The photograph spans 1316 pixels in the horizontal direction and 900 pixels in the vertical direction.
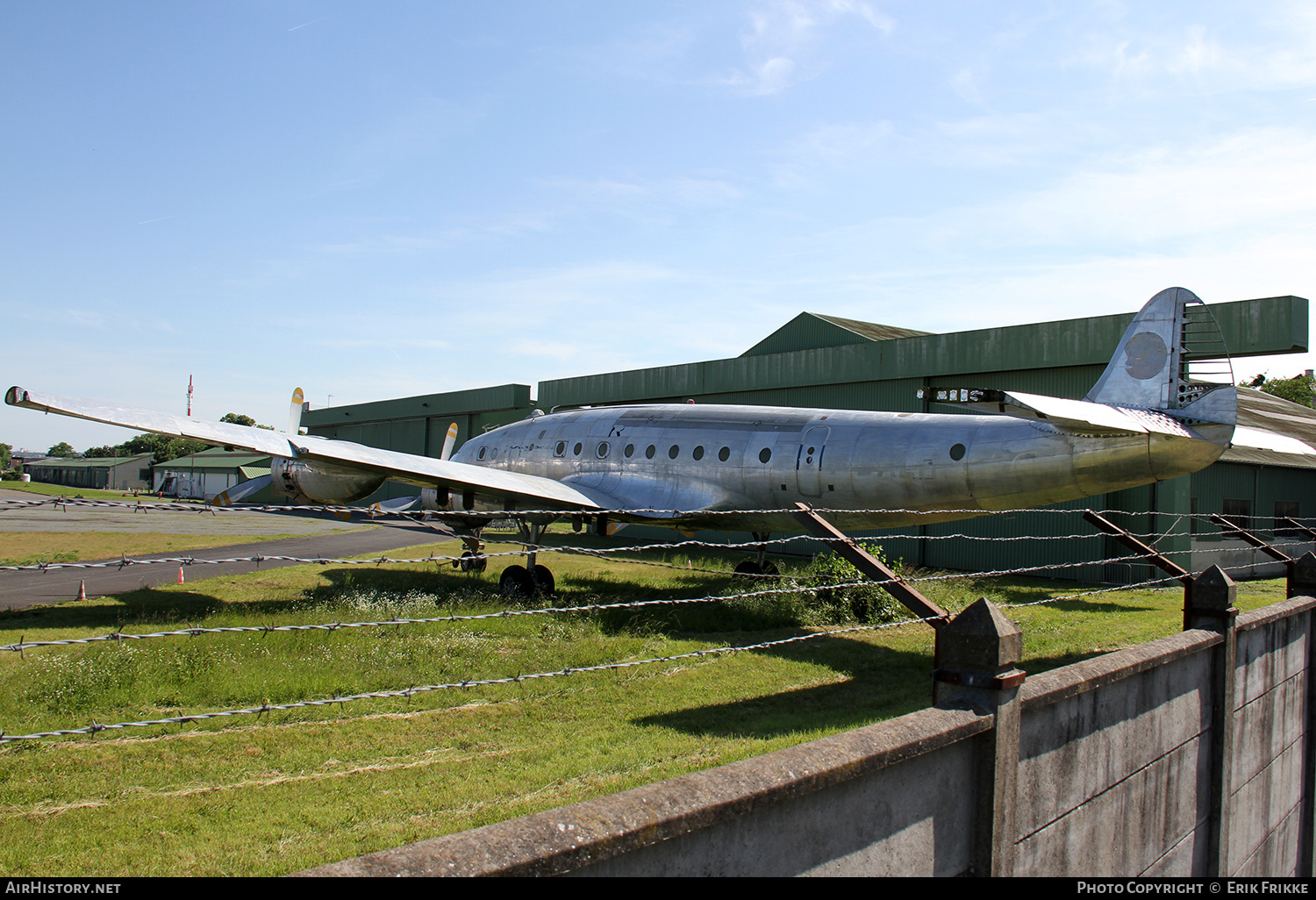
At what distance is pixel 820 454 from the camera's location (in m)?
15.0

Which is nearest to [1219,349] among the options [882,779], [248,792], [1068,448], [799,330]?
[1068,448]

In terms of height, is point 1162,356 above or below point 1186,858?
above

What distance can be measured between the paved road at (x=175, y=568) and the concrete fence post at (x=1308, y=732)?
11.2 meters

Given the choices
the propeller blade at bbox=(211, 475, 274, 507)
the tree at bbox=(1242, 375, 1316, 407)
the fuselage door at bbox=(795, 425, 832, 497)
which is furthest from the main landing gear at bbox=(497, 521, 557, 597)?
the tree at bbox=(1242, 375, 1316, 407)

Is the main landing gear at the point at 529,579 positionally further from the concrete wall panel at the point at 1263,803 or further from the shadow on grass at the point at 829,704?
the concrete wall panel at the point at 1263,803

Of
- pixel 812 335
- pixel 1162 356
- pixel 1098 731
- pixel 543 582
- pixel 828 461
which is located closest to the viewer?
pixel 1098 731

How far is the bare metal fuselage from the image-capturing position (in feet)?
37.9

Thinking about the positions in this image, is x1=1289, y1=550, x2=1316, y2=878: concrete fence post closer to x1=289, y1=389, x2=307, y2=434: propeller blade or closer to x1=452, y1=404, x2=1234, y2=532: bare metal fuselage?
x1=452, y1=404, x2=1234, y2=532: bare metal fuselage

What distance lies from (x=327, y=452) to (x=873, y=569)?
984cm

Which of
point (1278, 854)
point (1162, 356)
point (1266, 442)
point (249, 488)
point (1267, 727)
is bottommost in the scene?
point (1278, 854)

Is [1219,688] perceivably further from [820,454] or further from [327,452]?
[327,452]

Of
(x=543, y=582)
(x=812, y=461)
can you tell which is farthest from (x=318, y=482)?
(x=812, y=461)

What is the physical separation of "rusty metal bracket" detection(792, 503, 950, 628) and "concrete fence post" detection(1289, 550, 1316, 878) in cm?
572
